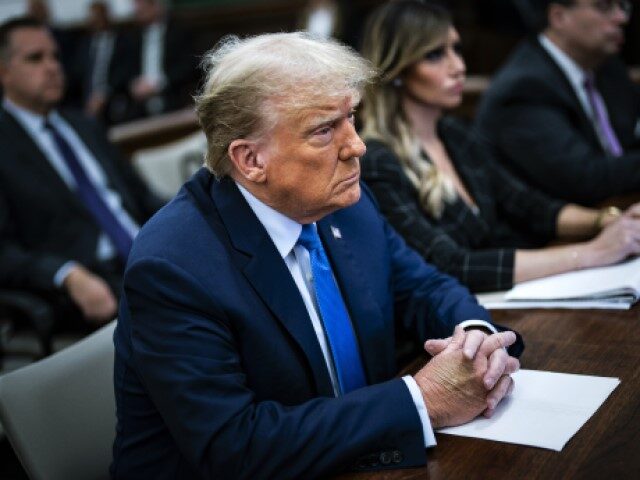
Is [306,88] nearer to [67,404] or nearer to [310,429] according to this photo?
[310,429]

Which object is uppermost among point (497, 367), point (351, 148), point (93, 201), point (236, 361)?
point (351, 148)

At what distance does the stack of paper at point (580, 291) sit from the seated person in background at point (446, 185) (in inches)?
1.5

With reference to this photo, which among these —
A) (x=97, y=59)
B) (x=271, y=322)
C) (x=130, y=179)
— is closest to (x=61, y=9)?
(x=97, y=59)

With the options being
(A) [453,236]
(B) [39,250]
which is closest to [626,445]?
(A) [453,236]

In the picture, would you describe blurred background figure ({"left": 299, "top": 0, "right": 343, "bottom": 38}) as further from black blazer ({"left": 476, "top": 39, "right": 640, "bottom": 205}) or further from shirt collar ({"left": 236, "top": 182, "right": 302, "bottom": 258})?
shirt collar ({"left": 236, "top": 182, "right": 302, "bottom": 258})

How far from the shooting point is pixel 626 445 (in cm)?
124

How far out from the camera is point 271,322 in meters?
1.46

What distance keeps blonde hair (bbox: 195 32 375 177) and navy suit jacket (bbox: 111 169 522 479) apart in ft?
0.50

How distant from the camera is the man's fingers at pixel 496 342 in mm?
1449

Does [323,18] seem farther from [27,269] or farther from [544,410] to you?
[544,410]

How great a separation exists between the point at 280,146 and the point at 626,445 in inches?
29.8

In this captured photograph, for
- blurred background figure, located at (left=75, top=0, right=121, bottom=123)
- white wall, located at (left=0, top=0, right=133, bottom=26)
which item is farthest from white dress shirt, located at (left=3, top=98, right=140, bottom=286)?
white wall, located at (left=0, top=0, right=133, bottom=26)

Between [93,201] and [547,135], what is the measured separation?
5.98ft

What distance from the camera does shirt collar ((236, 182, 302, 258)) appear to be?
5.06 ft
